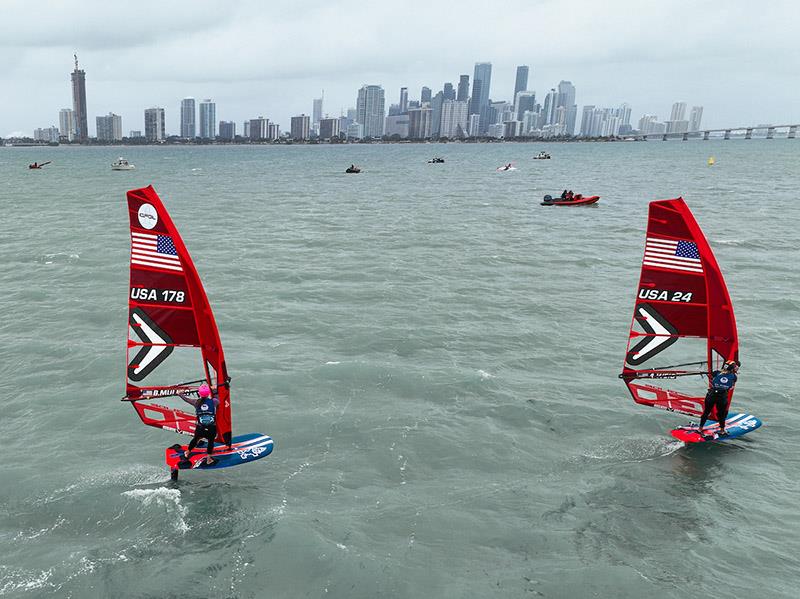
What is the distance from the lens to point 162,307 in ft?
48.3

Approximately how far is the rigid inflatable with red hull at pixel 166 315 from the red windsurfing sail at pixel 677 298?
405 inches

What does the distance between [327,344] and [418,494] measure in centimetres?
1061

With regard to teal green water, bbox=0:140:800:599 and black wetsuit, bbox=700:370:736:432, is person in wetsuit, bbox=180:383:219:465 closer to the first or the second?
teal green water, bbox=0:140:800:599

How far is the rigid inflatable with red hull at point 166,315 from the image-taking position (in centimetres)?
1418

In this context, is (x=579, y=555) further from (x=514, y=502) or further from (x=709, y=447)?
(x=709, y=447)

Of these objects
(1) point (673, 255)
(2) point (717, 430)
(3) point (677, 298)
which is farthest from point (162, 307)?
(2) point (717, 430)

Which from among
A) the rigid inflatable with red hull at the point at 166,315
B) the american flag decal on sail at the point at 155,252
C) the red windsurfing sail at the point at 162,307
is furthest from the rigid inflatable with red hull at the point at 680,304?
the american flag decal on sail at the point at 155,252

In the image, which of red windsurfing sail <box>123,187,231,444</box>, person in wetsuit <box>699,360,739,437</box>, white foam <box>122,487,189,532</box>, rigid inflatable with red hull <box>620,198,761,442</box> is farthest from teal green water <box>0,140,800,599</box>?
red windsurfing sail <box>123,187,231,444</box>

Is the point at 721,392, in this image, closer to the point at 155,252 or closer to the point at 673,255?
the point at 673,255

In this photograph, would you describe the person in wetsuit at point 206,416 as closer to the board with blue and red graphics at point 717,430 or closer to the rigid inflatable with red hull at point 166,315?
the rigid inflatable with red hull at point 166,315

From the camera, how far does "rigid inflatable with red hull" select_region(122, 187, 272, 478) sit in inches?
558

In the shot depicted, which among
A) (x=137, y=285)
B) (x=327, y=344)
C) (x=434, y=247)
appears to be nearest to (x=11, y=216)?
(x=434, y=247)

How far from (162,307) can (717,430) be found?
14144 mm

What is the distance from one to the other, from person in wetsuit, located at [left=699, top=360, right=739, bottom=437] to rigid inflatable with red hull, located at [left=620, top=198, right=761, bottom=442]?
0.78 feet
